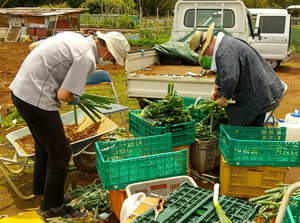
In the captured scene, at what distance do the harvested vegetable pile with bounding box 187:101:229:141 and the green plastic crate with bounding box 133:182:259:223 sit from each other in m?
2.08

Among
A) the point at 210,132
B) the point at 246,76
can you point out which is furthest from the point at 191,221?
the point at 210,132

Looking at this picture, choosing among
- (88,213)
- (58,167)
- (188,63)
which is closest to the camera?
(58,167)

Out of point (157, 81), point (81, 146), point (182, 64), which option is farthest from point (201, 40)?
point (182, 64)

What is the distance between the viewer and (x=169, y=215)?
2.14 m

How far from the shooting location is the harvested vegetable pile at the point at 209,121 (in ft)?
14.5

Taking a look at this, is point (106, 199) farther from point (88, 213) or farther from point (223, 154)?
point (223, 154)

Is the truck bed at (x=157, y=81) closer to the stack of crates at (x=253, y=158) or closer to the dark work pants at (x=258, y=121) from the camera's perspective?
the dark work pants at (x=258, y=121)

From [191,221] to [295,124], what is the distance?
3407mm

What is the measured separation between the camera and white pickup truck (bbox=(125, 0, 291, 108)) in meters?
5.89

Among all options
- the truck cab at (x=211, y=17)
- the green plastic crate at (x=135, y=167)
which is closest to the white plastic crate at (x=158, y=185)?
the green plastic crate at (x=135, y=167)

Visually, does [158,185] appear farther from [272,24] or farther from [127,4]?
[127,4]

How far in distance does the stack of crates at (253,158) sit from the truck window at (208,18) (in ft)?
14.5

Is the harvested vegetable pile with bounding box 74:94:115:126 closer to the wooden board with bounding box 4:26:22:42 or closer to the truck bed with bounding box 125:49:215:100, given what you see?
the truck bed with bounding box 125:49:215:100

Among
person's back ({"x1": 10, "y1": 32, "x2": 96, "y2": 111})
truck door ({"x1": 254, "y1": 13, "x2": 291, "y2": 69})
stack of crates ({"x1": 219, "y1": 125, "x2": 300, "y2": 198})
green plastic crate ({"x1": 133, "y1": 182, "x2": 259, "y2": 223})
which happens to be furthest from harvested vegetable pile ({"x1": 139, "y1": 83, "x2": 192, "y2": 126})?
truck door ({"x1": 254, "y1": 13, "x2": 291, "y2": 69})
